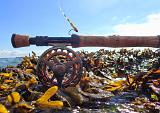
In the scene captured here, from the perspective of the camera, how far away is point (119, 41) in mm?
6773

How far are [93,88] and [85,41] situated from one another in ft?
3.26

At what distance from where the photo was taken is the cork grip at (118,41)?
6.71 metres

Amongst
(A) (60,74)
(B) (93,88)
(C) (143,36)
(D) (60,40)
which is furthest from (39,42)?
(C) (143,36)

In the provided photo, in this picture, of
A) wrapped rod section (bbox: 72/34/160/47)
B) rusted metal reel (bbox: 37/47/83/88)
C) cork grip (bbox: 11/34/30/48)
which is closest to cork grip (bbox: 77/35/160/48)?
wrapped rod section (bbox: 72/34/160/47)

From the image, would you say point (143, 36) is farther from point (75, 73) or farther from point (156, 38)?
point (75, 73)

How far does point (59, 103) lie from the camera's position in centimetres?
523

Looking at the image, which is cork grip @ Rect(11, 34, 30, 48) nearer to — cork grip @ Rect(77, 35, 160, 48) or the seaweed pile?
the seaweed pile

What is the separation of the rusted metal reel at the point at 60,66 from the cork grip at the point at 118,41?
585mm

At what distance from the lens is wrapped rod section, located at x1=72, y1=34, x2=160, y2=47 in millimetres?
6703

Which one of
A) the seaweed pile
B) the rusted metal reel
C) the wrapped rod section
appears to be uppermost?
the wrapped rod section

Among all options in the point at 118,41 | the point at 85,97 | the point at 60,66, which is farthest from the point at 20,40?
the point at 118,41

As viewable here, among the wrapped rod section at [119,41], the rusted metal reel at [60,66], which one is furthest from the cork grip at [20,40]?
the wrapped rod section at [119,41]

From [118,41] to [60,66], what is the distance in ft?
4.72

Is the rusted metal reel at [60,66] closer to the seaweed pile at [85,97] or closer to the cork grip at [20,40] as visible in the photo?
the seaweed pile at [85,97]
